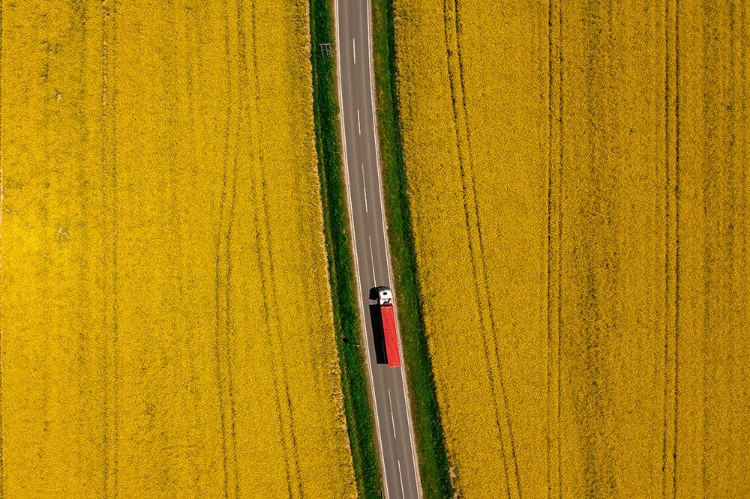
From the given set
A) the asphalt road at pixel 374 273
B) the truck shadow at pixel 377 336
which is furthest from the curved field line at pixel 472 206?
the truck shadow at pixel 377 336

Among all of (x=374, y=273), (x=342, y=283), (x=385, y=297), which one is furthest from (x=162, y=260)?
(x=385, y=297)

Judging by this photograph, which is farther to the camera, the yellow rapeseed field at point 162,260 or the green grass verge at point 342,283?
the green grass verge at point 342,283

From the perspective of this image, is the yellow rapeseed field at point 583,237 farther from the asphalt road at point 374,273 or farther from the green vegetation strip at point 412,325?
the asphalt road at point 374,273

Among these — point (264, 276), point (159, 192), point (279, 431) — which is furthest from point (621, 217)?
point (159, 192)

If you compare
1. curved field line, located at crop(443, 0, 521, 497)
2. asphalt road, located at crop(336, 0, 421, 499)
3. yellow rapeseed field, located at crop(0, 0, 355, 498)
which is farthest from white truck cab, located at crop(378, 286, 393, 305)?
curved field line, located at crop(443, 0, 521, 497)

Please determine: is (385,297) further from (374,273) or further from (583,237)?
(583,237)

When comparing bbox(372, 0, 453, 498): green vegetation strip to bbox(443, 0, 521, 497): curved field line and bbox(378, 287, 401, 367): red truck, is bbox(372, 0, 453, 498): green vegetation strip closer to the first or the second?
bbox(378, 287, 401, 367): red truck

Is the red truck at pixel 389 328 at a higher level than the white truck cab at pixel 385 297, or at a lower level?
lower
